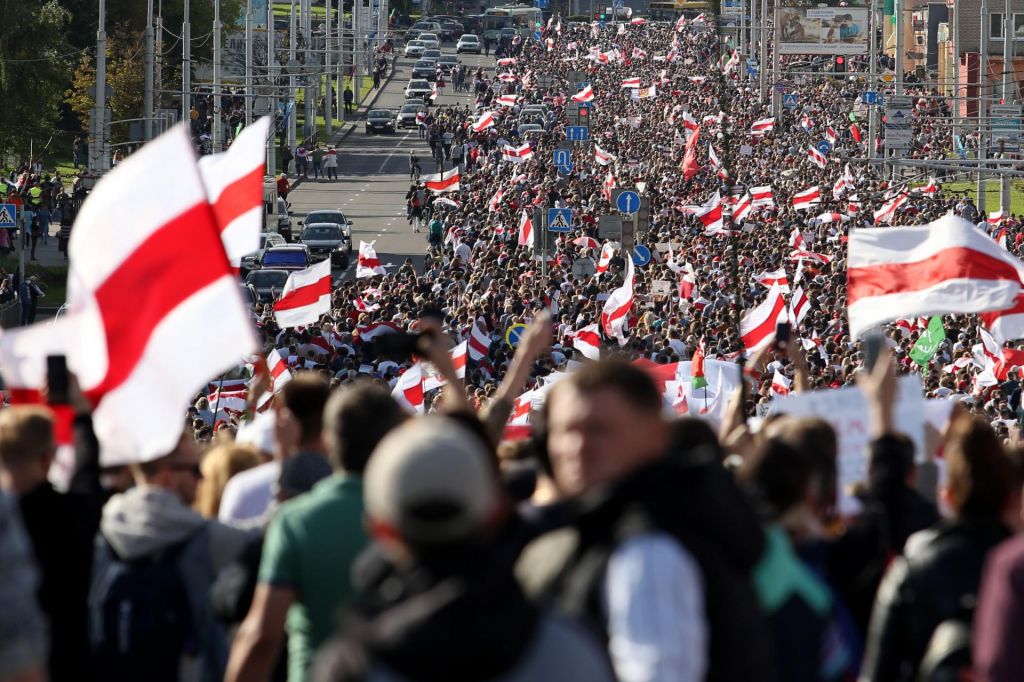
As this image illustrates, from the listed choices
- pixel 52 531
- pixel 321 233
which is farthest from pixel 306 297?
pixel 321 233

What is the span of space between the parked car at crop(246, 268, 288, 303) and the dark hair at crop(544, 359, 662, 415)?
1289 inches

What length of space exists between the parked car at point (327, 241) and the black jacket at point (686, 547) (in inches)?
1651

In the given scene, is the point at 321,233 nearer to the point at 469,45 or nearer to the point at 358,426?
the point at 358,426

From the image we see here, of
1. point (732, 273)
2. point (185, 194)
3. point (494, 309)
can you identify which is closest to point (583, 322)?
point (494, 309)

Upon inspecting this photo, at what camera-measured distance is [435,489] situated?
3680 millimetres

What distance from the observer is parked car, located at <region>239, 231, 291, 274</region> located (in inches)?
1622

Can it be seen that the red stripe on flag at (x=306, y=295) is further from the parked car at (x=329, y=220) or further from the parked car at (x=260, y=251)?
the parked car at (x=329, y=220)

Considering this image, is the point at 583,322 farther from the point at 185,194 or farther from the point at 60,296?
the point at 185,194

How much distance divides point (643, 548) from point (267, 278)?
3432cm

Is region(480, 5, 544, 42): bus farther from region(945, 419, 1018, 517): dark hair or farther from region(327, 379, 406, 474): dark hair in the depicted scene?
region(945, 419, 1018, 517): dark hair

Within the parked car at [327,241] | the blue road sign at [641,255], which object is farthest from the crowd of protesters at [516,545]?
the parked car at [327,241]

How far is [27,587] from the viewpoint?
17.6 ft

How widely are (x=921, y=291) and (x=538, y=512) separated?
653cm

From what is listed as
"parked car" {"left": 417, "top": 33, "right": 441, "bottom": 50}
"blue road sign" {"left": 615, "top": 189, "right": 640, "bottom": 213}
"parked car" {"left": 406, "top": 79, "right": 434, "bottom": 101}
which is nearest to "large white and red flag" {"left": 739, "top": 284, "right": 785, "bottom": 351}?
"blue road sign" {"left": 615, "top": 189, "right": 640, "bottom": 213}
